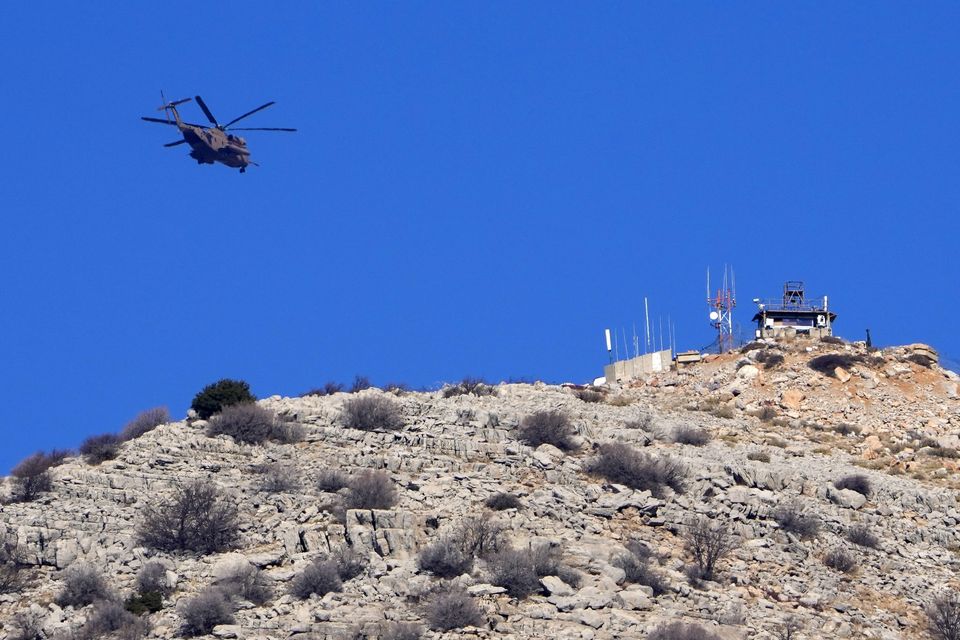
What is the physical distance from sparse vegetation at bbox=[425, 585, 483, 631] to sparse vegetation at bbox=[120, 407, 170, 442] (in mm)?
16782

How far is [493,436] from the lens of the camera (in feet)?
148

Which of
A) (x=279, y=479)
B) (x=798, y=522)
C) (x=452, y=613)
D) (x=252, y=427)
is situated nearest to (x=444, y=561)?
(x=452, y=613)

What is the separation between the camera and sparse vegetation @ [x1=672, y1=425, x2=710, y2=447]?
163 ft

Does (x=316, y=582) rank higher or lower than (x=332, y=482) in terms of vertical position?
lower

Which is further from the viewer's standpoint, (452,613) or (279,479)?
(279,479)

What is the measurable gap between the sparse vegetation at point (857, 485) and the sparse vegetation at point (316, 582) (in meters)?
16.0

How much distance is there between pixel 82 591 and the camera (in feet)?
113

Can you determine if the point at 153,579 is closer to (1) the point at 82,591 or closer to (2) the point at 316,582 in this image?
(1) the point at 82,591

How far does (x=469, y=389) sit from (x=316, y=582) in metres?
20.8

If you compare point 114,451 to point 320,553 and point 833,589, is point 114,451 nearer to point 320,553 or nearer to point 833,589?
point 320,553

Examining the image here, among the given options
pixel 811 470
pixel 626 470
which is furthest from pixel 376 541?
pixel 811 470

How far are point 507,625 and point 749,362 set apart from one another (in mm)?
36103

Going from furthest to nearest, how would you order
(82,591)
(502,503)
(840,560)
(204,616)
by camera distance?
1. (502,503)
2. (840,560)
3. (82,591)
4. (204,616)

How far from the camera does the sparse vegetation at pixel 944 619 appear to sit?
112 ft
